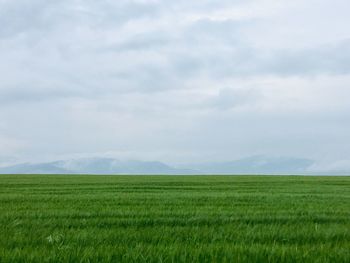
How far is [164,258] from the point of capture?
489 centimetres

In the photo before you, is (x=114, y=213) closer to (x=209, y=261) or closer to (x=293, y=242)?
(x=293, y=242)

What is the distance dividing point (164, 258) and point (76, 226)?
339 cm

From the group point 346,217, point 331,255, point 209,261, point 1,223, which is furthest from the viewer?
point 346,217

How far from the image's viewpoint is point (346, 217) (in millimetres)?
9633

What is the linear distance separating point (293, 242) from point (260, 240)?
1.55 feet

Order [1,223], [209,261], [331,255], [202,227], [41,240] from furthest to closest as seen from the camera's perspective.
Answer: [1,223] → [202,227] → [41,240] → [331,255] → [209,261]

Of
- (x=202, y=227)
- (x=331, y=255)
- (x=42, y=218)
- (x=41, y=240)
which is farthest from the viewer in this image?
(x=42, y=218)

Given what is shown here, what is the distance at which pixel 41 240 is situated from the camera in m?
6.18

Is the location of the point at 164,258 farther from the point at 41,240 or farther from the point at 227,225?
the point at 227,225

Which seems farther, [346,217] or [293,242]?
[346,217]

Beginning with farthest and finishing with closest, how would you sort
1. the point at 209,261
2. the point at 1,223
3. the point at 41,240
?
the point at 1,223 < the point at 41,240 < the point at 209,261

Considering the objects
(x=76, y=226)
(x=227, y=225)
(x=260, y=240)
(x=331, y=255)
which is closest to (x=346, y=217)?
(x=227, y=225)

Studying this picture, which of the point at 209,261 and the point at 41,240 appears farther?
the point at 41,240

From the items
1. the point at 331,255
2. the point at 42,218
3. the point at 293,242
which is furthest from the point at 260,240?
the point at 42,218
